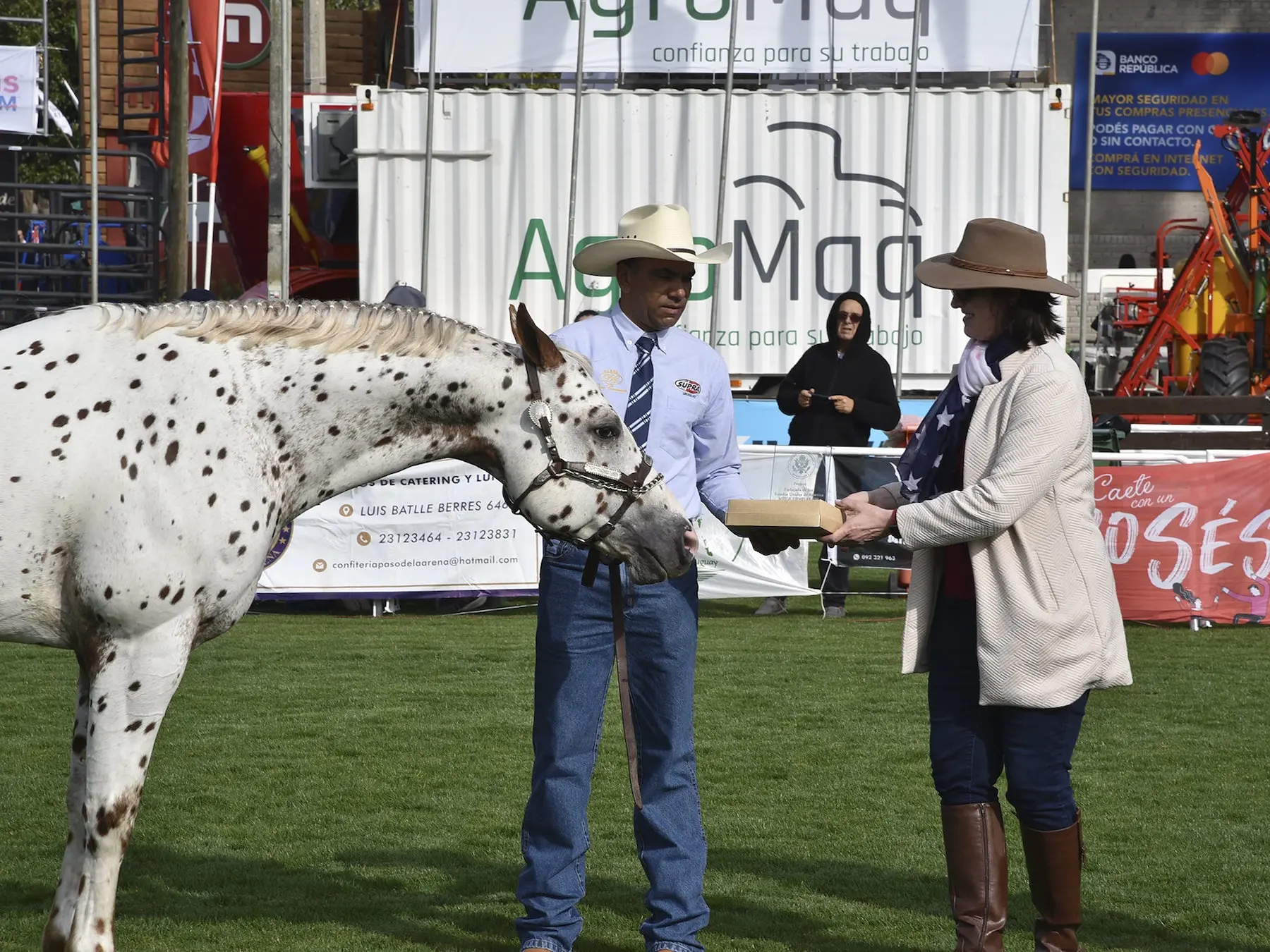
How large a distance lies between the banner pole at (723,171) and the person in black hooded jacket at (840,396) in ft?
14.1

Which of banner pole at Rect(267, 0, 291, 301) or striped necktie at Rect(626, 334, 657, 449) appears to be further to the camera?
banner pole at Rect(267, 0, 291, 301)

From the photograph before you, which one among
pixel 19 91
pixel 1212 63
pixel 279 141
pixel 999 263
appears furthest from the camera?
pixel 1212 63

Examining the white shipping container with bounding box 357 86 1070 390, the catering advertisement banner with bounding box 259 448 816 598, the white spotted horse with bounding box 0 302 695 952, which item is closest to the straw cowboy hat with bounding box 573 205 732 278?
the white spotted horse with bounding box 0 302 695 952

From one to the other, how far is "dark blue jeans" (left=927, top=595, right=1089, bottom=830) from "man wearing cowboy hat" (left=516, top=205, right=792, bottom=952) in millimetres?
553

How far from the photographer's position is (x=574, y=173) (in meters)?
15.4

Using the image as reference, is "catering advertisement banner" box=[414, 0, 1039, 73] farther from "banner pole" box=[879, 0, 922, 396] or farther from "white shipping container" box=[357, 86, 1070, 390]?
"white shipping container" box=[357, 86, 1070, 390]

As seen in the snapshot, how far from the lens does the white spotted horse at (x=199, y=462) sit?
11.6 feet

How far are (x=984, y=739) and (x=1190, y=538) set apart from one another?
256 inches

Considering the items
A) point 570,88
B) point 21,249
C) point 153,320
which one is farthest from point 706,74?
point 153,320

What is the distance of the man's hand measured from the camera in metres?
4.20

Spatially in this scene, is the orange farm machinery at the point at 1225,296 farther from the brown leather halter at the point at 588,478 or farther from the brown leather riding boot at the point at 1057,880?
the brown leather halter at the point at 588,478

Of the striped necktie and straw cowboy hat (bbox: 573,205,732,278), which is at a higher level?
straw cowboy hat (bbox: 573,205,732,278)

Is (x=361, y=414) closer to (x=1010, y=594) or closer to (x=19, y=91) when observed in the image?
(x=1010, y=594)

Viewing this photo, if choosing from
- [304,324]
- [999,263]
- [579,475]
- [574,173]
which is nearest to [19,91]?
[574,173]
